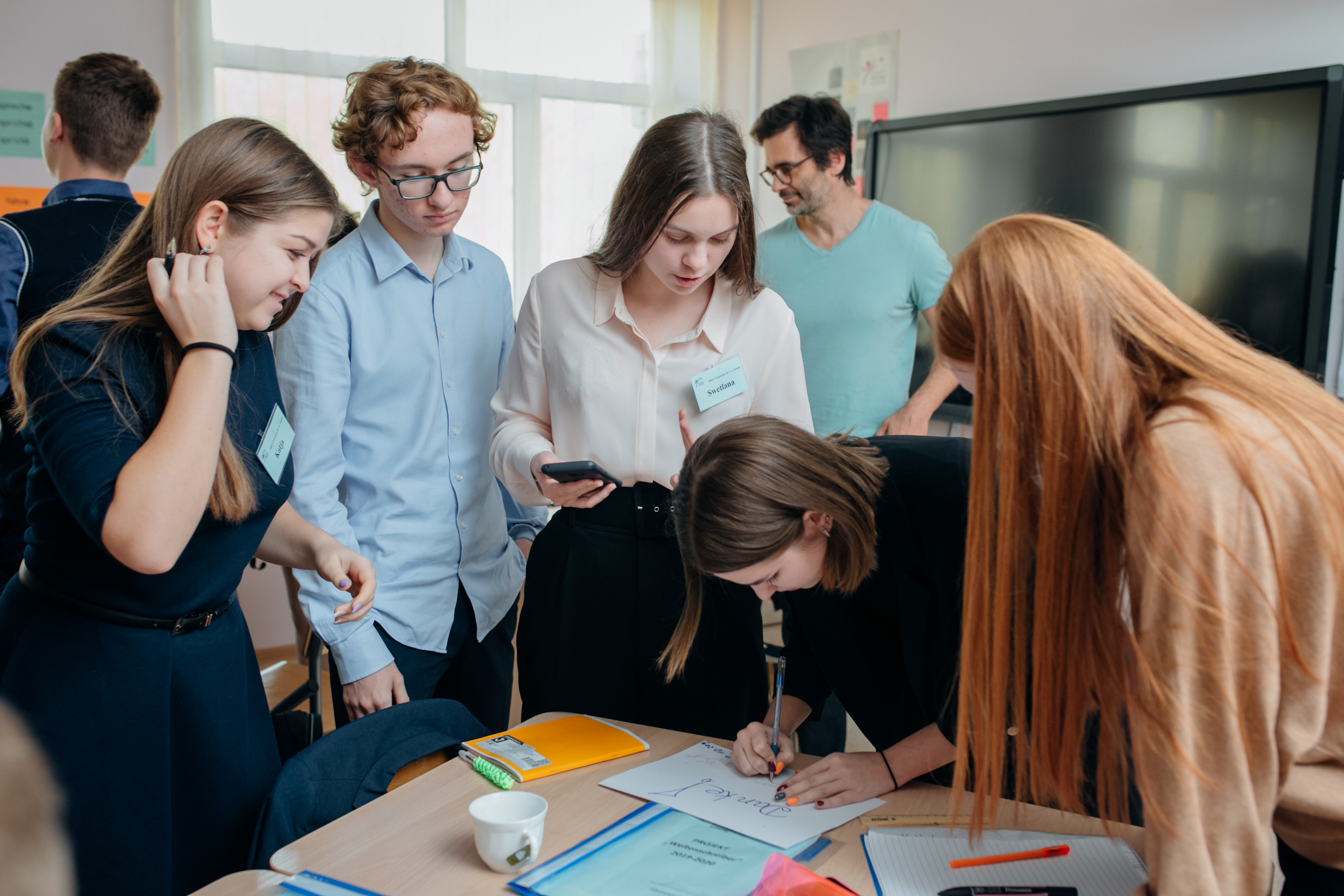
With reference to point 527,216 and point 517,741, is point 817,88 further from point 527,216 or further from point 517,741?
point 517,741

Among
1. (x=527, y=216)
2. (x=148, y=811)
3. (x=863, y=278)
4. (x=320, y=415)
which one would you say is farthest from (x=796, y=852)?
(x=527, y=216)

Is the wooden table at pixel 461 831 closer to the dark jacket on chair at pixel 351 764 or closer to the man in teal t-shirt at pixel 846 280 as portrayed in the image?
the dark jacket on chair at pixel 351 764

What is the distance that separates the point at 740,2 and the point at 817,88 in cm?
64

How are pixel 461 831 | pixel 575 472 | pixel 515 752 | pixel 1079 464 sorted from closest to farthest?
pixel 1079 464, pixel 461 831, pixel 515 752, pixel 575 472

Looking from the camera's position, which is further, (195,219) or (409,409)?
(409,409)

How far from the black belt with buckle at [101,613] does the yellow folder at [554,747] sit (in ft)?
1.36

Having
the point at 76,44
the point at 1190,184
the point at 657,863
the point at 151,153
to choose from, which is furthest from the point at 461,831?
the point at 76,44

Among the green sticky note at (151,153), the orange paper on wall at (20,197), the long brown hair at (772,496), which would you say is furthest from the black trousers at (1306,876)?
the green sticky note at (151,153)

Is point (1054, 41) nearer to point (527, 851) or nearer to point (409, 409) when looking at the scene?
point (409, 409)

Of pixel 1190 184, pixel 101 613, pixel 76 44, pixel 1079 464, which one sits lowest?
pixel 101 613

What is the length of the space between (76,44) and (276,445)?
9.67ft

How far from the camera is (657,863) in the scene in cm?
111

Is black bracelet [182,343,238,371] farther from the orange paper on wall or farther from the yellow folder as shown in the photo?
the orange paper on wall

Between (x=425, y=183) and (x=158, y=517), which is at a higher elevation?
(x=425, y=183)
